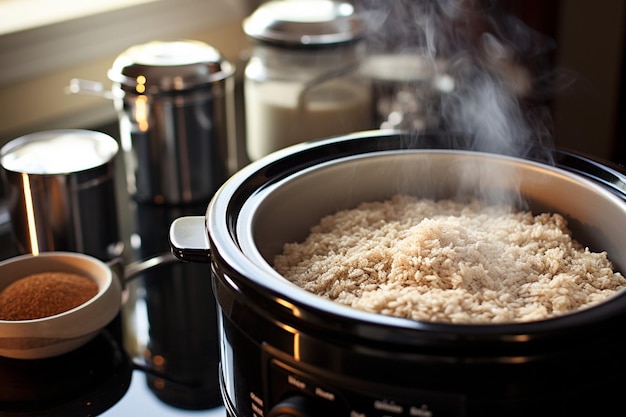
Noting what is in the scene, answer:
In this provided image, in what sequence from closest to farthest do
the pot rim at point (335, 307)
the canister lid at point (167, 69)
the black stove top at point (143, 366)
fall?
the pot rim at point (335, 307) → the black stove top at point (143, 366) → the canister lid at point (167, 69)

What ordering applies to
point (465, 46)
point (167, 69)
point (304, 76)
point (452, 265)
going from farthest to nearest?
point (465, 46)
point (304, 76)
point (167, 69)
point (452, 265)

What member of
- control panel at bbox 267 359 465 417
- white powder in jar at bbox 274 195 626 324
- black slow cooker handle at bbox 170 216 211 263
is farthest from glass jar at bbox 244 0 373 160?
control panel at bbox 267 359 465 417

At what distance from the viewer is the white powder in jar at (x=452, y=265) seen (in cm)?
62

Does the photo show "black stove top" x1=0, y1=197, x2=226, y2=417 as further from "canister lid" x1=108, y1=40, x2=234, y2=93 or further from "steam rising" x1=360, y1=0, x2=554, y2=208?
"steam rising" x1=360, y1=0, x2=554, y2=208

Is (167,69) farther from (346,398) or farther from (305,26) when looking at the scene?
(346,398)

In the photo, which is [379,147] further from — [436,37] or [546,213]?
[436,37]

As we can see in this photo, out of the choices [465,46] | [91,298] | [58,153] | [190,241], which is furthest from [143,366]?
[465,46]

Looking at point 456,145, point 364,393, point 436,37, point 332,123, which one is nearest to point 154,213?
point 332,123

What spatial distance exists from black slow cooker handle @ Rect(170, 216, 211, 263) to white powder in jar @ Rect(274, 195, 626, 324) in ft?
0.31

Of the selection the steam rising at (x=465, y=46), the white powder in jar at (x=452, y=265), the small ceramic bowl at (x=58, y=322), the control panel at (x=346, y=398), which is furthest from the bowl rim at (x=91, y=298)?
the steam rising at (x=465, y=46)

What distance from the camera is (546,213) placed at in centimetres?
86

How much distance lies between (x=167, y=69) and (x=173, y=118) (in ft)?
0.26

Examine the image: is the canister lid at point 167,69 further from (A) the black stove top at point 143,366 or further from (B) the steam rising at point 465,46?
(B) the steam rising at point 465,46

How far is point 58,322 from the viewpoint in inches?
33.3
